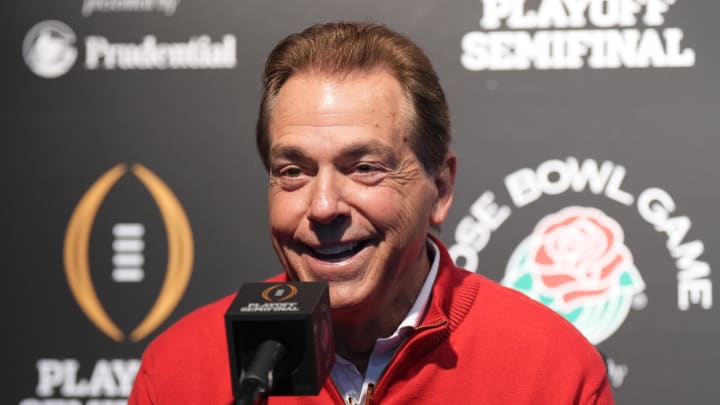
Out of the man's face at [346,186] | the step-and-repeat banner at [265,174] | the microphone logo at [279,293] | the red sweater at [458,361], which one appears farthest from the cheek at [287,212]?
the step-and-repeat banner at [265,174]

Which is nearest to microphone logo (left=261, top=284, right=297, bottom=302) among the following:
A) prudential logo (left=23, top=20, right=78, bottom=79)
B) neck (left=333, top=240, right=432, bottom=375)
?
neck (left=333, top=240, right=432, bottom=375)

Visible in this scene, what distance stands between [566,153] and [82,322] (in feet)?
4.04

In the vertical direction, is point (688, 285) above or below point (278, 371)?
below

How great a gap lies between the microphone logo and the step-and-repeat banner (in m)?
1.08

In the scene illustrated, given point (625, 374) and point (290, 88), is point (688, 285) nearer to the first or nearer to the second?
point (625, 374)

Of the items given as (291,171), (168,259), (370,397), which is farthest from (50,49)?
(370,397)

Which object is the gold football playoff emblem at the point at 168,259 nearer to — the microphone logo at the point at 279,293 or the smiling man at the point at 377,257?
the smiling man at the point at 377,257

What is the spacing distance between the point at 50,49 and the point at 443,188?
3.70 ft

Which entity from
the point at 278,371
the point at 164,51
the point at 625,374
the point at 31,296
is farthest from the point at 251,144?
the point at 278,371

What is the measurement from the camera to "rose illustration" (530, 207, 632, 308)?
6.84ft

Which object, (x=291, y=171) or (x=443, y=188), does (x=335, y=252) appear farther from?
(x=443, y=188)

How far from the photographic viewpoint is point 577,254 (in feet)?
6.90

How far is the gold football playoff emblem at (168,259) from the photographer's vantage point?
2236mm

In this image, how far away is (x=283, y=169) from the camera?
1559mm
